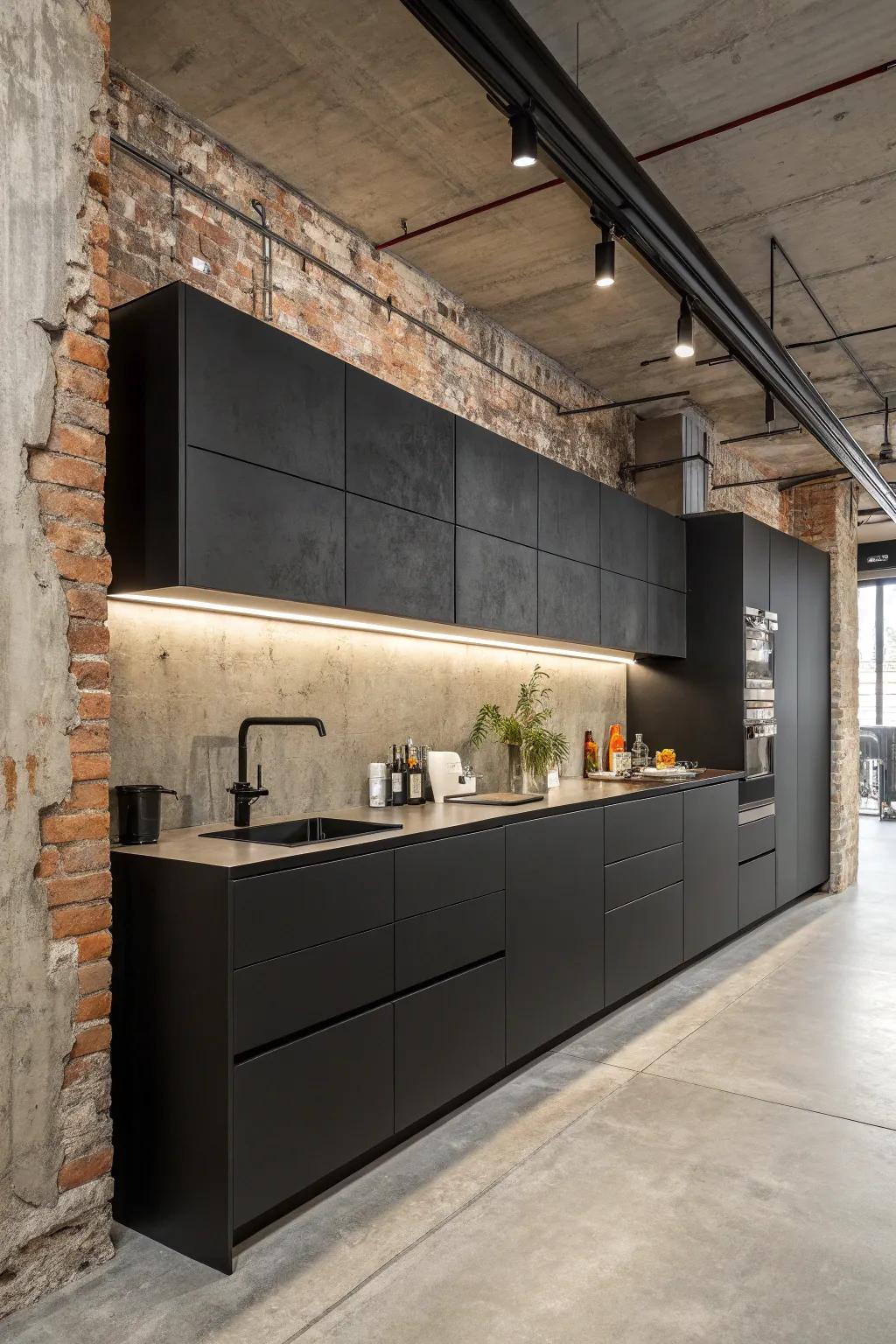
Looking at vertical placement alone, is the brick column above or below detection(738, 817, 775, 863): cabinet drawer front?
above

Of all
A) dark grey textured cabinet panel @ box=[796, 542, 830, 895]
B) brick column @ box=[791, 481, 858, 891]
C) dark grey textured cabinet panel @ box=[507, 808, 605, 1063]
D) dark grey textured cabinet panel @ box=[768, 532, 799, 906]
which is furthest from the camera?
brick column @ box=[791, 481, 858, 891]

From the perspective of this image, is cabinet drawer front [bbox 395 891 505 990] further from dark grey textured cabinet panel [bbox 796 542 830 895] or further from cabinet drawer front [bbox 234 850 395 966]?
dark grey textured cabinet panel [bbox 796 542 830 895]

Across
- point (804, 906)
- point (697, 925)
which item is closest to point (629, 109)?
point (697, 925)

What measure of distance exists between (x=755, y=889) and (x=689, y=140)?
4.17 metres

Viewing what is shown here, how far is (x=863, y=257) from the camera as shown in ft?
13.7

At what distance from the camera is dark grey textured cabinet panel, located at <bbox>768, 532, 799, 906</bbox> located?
20.0 feet

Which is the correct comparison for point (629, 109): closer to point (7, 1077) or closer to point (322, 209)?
point (322, 209)

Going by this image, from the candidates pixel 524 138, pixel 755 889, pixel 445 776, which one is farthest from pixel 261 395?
pixel 755 889

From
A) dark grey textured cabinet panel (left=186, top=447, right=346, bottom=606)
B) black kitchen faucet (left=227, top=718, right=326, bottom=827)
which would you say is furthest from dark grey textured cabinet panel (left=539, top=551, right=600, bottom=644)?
black kitchen faucet (left=227, top=718, right=326, bottom=827)

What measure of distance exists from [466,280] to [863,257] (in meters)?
1.82

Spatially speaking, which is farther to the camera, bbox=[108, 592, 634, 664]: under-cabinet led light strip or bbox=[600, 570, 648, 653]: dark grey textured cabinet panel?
bbox=[600, 570, 648, 653]: dark grey textured cabinet panel

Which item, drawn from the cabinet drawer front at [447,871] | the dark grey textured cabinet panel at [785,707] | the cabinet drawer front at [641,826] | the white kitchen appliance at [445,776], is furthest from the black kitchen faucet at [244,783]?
the dark grey textured cabinet panel at [785,707]

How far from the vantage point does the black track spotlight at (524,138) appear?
2406mm

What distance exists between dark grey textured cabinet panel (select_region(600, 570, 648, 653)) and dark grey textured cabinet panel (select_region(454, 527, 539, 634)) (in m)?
0.73
